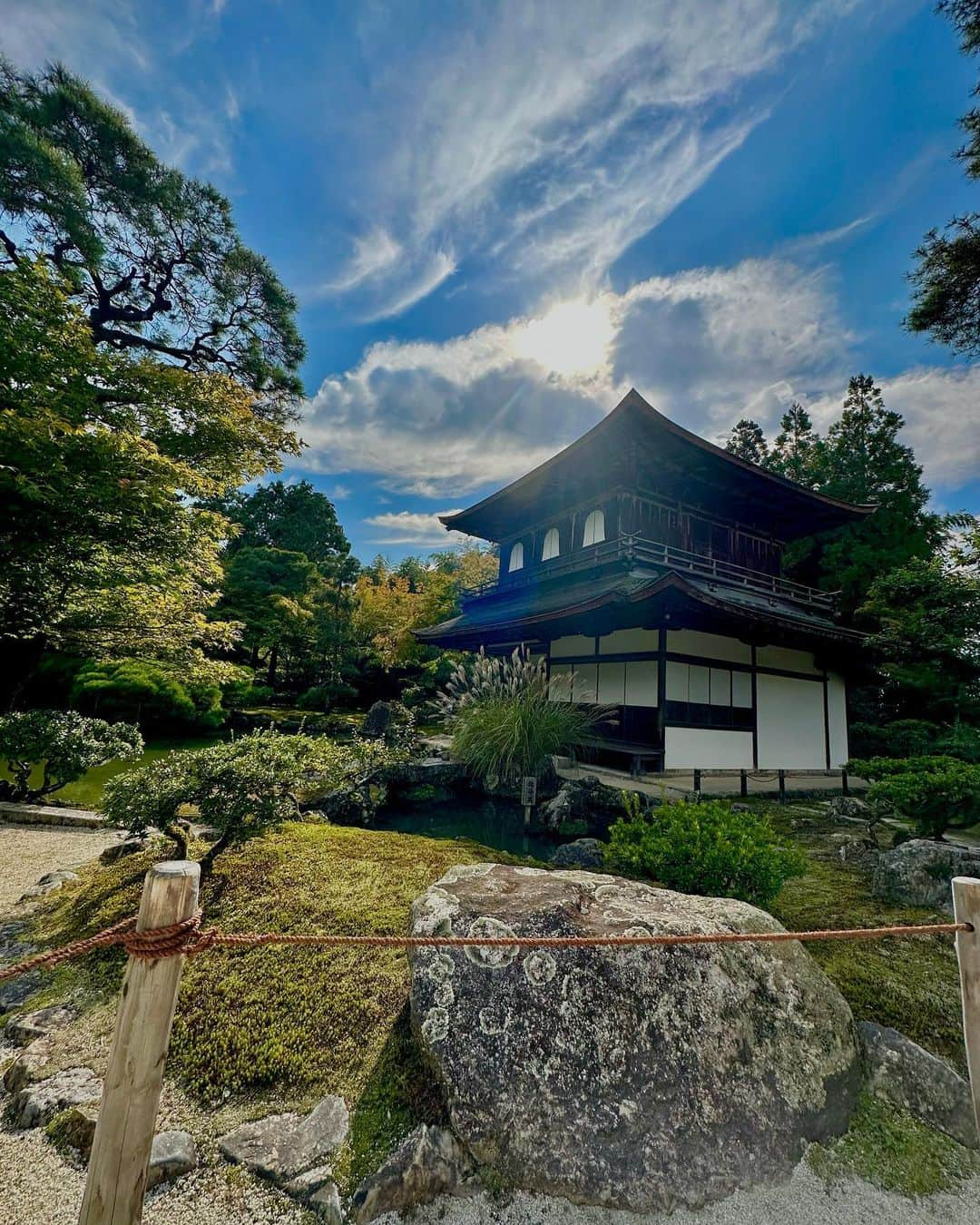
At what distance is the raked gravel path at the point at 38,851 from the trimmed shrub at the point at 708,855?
3.47 metres

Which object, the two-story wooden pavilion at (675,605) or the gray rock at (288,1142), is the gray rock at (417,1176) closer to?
the gray rock at (288,1142)

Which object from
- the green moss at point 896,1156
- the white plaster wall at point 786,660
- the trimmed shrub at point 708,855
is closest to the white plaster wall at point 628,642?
the white plaster wall at point 786,660

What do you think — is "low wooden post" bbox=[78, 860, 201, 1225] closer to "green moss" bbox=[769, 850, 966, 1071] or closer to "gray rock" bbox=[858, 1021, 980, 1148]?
"gray rock" bbox=[858, 1021, 980, 1148]

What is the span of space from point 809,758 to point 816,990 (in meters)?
8.57

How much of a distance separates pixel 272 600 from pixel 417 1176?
1456cm

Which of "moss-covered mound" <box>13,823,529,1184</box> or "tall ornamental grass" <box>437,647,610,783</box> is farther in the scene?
"tall ornamental grass" <box>437,647,610,783</box>

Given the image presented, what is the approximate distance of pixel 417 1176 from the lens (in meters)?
1.26

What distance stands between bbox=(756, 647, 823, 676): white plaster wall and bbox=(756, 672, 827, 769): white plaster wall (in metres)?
0.19

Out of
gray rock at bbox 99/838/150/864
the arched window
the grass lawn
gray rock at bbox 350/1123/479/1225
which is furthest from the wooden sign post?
the arched window

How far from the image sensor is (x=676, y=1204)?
1.23 m

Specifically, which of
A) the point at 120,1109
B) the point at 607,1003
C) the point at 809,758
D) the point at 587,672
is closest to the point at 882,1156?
the point at 607,1003

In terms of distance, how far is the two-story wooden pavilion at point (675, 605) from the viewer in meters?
7.32

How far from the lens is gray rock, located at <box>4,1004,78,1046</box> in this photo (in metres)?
1.74

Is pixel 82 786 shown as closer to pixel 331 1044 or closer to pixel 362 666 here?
pixel 331 1044
